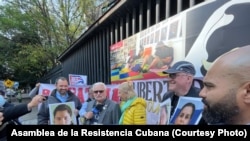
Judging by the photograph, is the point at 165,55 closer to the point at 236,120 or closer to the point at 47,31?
the point at 236,120

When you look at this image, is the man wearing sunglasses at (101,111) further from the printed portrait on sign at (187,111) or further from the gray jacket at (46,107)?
the printed portrait on sign at (187,111)

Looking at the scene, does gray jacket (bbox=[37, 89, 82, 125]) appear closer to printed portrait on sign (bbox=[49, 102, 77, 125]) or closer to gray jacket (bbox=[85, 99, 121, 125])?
printed portrait on sign (bbox=[49, 102, 77, 125])

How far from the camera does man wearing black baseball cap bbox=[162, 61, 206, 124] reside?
302cm

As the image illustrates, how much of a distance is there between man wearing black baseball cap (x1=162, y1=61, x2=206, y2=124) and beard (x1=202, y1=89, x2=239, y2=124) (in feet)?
0.97

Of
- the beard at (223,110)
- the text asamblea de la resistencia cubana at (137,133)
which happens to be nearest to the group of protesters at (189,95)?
the beard at (223,110)

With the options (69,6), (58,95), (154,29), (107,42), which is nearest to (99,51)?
(107,42)

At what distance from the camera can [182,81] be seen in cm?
308

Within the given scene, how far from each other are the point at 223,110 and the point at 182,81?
0.61 metres

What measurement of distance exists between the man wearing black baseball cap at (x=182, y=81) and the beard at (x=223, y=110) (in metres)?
0.29

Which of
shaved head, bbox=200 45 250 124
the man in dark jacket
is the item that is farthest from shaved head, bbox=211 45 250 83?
the man in dark jacket

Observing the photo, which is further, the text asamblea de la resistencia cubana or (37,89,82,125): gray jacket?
(37,89,82,125): gray jacket

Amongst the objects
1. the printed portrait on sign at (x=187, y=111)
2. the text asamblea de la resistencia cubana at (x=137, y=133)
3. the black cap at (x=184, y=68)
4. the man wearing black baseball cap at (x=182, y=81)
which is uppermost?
the black cap at (x=184, y=68)

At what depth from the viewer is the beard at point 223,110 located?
98.5 inches

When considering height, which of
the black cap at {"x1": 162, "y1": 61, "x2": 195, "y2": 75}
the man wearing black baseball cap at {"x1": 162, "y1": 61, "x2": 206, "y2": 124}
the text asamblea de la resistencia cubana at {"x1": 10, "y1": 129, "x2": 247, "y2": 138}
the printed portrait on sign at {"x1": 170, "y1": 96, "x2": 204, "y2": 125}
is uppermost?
the black cap at {"x1": 162, "y1": 61, "x2": 195, "y2": 75}
